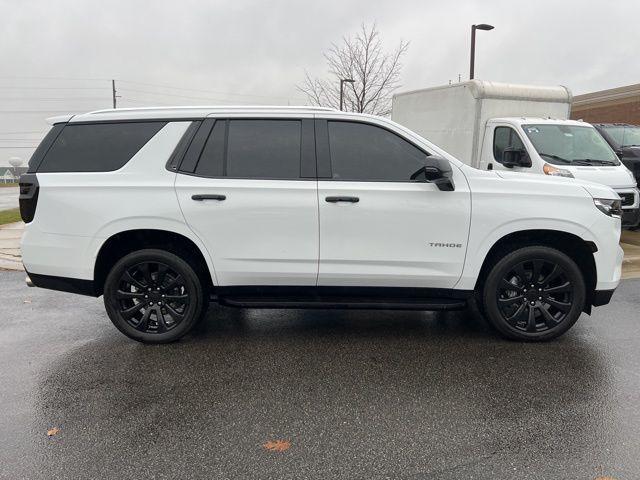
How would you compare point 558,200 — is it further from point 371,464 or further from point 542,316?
point 371,464

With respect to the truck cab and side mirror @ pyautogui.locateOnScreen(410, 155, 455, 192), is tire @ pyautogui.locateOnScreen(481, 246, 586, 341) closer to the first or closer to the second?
side mirror @ pyautogui.locateOnScreen(410, 155, 455, 192)

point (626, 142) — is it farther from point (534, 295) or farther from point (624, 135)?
point (534, 295)

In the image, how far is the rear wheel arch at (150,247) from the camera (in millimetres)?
4238

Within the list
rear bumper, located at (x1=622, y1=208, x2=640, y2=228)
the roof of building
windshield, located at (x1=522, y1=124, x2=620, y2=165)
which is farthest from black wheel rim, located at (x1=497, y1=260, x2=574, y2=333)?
the roof of building

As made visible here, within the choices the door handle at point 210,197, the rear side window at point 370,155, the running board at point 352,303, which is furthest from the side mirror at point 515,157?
the door handle at point 210,197

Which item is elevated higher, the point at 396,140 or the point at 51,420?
the point at 396,140

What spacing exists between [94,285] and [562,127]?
26.5 ft

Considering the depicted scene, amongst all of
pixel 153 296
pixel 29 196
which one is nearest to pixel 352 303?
pixel 153 296

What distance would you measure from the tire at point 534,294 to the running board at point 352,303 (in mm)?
322

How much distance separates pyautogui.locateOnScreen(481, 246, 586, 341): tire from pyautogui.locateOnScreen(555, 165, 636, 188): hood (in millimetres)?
4270

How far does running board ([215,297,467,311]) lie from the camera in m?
4.18

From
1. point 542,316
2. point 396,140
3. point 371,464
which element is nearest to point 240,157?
point 396,140

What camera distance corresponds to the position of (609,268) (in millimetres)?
4152

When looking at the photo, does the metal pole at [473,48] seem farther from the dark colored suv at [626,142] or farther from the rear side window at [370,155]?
the rear side window at [370,155]
